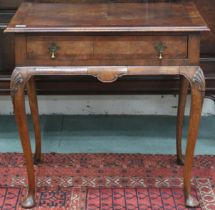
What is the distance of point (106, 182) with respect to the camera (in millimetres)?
1992

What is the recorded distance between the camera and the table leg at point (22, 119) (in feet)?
5.46

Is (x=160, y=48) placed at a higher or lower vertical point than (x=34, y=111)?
higher

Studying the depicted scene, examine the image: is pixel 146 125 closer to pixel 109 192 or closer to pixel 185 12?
pixel 109 192

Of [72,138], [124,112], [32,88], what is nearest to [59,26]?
[32,88]

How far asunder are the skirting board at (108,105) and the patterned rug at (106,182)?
1.37 ft

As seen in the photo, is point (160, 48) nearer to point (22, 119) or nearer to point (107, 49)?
point (107, 49)

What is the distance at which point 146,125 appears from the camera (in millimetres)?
2477

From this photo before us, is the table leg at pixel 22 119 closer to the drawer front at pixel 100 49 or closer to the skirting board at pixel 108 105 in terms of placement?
the drawer front at pixel 100 49

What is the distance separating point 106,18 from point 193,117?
17.4 inches

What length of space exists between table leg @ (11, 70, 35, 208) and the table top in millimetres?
162

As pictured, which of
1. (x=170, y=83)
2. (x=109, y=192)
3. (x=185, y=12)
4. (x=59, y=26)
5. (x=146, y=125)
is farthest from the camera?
(x=146, y=125)

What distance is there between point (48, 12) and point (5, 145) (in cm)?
74

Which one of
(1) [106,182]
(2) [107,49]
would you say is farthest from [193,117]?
(1) [106,182]

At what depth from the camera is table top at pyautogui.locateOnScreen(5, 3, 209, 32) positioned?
1626 millimetres
